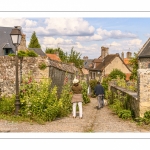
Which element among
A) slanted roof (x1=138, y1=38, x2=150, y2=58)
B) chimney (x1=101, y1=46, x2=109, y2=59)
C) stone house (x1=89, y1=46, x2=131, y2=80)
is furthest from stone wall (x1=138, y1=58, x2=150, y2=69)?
chimney (x1=101, y1=46, x2=109, y2=59)

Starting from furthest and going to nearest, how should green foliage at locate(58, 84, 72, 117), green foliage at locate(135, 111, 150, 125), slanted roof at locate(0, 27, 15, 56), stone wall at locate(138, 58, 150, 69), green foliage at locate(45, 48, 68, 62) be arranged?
green foliage at locate(45, 48, 68, 62), slanted roof at locate(0, 27, 15, 56), stone wall at locate(138, 58, 150, 69), green foliage at locate(58, 84, 72, 117), green foliage at locate(135, 111, 150, 125)

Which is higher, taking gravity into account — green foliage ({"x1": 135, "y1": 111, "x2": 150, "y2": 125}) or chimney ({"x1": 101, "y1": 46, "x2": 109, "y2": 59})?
chimney ({"x1": 101, "y1": 46, "x2": 109, "y2": 59})

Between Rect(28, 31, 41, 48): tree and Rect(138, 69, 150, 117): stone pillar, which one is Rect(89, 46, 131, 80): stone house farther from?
Rect(138, 69, 150, 117): stone pillar

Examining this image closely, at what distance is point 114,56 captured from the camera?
52062 millimetres

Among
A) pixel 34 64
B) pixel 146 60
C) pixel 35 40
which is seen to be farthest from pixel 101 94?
pixel 35 40

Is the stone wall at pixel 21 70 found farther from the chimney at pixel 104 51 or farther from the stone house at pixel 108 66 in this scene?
the chimney at pixel 104 51

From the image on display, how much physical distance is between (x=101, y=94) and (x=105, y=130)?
8.38m

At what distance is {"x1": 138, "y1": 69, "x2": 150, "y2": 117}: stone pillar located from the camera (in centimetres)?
999

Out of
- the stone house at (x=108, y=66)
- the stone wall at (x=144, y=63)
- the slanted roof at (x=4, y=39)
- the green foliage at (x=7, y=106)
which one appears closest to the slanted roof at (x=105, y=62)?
the stone house at (x=108, y=66)

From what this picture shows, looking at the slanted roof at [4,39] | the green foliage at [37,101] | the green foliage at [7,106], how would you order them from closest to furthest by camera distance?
the green foliage at [37,101] < the green foliage at [7,106] < the slanted roof at [4,39]

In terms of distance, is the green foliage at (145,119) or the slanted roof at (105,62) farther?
the slanted roof at (105,62)

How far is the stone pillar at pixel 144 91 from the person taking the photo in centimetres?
999

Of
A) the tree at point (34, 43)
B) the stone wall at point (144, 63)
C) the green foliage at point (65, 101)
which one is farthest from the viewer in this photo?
the tree at point (34, 43)

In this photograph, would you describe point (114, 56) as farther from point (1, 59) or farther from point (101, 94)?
point (1, 59)
